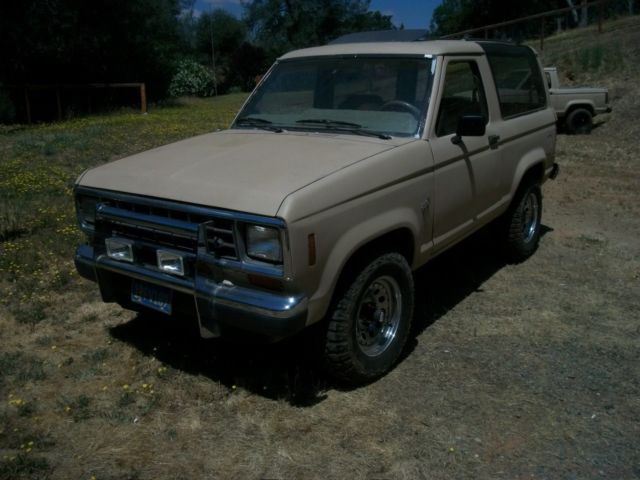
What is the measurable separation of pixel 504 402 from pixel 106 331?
280 centimetres

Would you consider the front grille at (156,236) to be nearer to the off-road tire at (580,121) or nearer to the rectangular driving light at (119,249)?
the rectangular driving light at (119,249)

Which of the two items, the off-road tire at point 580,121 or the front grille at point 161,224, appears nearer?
the front grille at point 161,224

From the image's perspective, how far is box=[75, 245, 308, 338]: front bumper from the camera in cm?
321

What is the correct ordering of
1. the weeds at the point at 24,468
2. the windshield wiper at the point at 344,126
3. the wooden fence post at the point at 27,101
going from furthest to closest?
the wooden fence post at the point at 27,101
the windshield wiper at the point at 344,126
the weeds at the point at 24,468

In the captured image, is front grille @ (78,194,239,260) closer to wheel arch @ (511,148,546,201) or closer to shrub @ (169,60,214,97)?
wheel arch @ (511,148,546,201)

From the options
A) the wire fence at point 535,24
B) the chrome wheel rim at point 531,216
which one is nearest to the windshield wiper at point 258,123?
the chrome wheel rim at point 531,216

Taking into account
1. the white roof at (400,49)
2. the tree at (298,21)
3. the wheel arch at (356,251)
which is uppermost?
the tree at (298,21)

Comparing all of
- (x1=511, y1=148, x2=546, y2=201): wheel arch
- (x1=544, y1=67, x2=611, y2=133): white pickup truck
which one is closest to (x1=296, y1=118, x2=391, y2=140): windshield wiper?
(x1=511, y1=148, x2=546, y2=201): wheel arch

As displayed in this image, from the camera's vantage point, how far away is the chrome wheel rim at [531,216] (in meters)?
6.20

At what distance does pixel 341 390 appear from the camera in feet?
12.8

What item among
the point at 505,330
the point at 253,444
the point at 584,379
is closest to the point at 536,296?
the point at 505,330

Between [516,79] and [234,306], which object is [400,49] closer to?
[516,79]

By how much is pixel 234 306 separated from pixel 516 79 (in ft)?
12.2

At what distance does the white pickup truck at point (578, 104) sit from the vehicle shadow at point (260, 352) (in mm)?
9793
